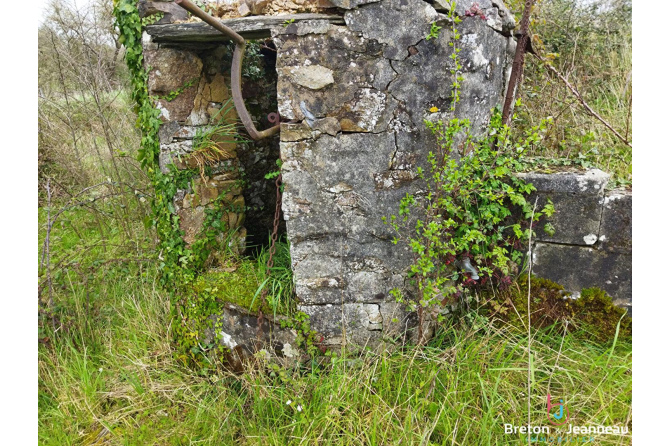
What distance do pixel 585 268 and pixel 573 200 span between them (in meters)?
0.41

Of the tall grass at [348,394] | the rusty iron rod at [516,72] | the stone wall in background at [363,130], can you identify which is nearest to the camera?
the tall grass at [348,394]

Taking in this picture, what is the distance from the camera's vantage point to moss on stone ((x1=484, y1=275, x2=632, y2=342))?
2.47m

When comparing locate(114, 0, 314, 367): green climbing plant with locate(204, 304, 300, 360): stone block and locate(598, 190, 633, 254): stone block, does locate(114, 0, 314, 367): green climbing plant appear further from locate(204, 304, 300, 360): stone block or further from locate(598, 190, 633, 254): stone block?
locate(598, 190, 633, 254): stone block

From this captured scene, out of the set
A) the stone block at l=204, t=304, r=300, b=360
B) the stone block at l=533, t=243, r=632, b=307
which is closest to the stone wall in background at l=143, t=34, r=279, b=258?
the stone block at l=204, t=304, r=300, b=360

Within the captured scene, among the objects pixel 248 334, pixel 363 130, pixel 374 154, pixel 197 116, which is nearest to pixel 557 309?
pixel 374 154

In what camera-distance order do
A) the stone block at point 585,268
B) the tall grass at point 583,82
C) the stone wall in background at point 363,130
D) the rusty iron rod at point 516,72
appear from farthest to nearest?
the tall grass at point 583,82 < the rusty iron rod at point 516,72 < the stone block at point 585,268 < the stone wall in background at point 363,130

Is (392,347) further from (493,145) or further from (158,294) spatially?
(158,294)

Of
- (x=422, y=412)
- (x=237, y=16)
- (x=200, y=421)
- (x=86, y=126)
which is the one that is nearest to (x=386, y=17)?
(x=237, y=16)

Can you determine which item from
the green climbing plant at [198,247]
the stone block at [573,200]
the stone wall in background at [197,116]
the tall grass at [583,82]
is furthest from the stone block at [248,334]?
the tall grass at [583,82]

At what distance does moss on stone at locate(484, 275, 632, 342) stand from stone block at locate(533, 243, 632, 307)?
41 mm

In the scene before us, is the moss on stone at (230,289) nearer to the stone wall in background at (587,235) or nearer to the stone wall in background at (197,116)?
the stone wall in background at (197,116)

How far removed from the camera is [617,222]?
241cm

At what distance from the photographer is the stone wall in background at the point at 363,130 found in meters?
2.34

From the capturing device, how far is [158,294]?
3.58 metres
